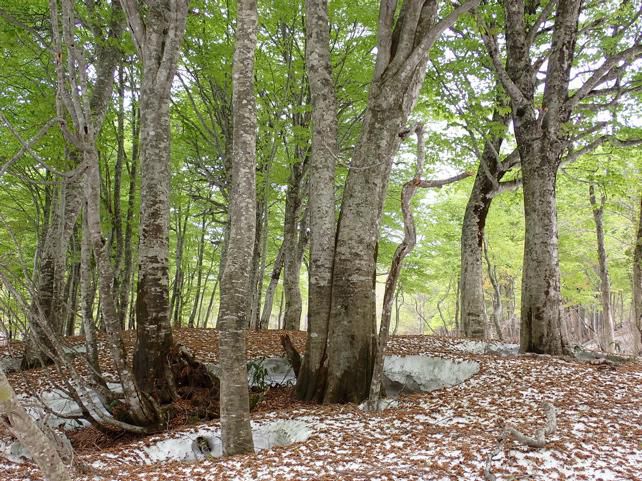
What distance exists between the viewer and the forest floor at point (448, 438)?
10.7 ft

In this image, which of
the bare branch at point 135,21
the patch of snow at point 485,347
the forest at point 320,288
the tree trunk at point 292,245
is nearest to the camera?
the forest at point 320,288

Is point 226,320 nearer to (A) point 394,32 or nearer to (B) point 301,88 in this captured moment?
(A) point 394,32

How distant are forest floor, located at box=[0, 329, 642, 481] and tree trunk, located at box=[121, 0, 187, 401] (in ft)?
2.89

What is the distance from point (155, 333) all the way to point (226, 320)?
2.27 meters

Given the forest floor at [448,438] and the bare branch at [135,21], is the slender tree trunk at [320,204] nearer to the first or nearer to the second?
the forest floor at [448,438]

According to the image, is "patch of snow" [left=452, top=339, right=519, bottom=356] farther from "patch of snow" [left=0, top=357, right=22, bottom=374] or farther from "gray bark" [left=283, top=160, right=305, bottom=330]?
"patch of snow" [left=0, top=357, right=22, bottom=374]

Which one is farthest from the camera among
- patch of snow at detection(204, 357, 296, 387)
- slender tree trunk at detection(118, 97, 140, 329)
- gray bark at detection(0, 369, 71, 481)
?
slender tree trunk at detection(118, 97, 140, 329)

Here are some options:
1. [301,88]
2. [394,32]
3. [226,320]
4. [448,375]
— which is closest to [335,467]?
[226,320]

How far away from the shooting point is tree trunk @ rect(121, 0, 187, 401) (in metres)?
5.66

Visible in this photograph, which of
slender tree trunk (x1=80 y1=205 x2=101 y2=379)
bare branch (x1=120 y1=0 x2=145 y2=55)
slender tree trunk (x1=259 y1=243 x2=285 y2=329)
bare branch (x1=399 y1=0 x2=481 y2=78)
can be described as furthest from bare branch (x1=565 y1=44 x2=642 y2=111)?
slender tree trunk (x1=80 y1=205 x2=101 y2=379)

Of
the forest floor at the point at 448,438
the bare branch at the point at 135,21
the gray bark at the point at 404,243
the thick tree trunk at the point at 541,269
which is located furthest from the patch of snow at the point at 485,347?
the bare branch at the point at 135,21

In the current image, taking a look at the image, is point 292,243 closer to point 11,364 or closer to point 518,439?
point 11,364

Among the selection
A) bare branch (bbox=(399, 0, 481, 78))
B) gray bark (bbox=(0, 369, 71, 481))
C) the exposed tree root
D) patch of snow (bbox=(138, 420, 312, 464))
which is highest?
bare branch (bbox=(399, 0, 481, 78))

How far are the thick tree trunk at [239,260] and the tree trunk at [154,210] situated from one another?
1995 mm
